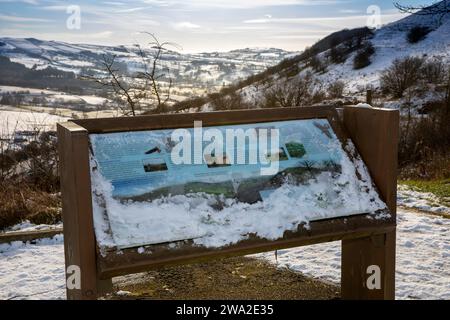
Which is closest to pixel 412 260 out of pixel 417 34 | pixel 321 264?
pixel 321 264

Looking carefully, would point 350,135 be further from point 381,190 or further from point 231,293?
point 231,293

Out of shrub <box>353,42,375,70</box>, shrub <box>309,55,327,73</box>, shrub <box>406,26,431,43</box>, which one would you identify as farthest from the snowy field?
shrub <box>406,26,431,43</box>

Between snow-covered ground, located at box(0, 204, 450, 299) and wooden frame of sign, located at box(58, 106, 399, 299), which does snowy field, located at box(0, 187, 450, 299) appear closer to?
snow-covered ground, located at box(0, 204, 450, 299)

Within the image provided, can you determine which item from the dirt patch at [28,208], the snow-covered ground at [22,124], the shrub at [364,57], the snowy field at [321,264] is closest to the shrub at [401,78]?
the shrub at [364,57]

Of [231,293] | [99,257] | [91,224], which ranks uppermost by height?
[91,224]

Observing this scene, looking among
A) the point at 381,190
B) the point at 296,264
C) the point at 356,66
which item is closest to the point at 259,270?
the point at 296,264
